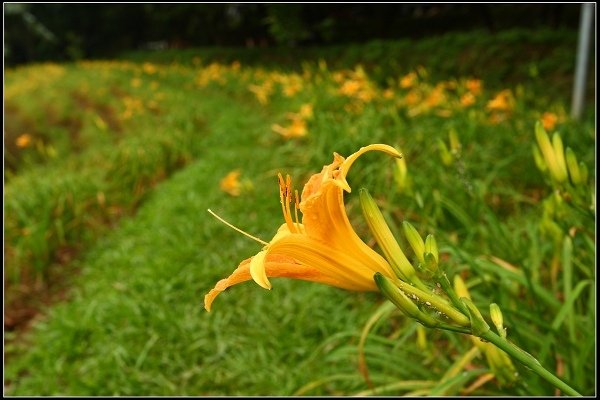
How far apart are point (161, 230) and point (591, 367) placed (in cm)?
269

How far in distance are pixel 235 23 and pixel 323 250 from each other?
670 inches

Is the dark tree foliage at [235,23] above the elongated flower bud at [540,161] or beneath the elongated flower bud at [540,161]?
above

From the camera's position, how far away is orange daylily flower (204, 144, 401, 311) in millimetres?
727

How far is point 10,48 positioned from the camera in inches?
891

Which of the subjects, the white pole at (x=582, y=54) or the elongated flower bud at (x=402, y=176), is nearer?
the elongated flower bud at (x=402, y=176)

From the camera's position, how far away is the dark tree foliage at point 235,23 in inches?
416

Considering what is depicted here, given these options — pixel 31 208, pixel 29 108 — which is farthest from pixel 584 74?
pixel 29 108

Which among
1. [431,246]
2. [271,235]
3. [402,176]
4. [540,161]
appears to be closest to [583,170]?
[540,161]

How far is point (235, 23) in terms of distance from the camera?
55.1ft

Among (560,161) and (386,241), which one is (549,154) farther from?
(386,241)

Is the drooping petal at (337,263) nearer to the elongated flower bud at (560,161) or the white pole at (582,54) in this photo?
the elongated flower bud at (560,161)

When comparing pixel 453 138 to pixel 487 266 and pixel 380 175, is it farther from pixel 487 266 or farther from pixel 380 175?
pixel 380 175

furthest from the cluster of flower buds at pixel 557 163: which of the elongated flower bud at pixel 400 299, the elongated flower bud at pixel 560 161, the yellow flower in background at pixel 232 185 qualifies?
the yellow flower in background at pixel 232 185

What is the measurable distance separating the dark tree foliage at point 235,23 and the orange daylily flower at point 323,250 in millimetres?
9041
